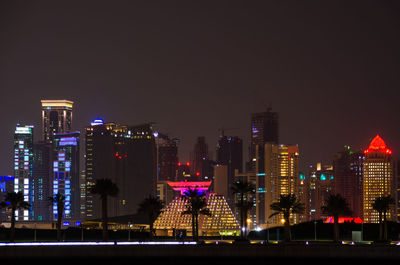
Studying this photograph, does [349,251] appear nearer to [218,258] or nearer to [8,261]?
[218,258]

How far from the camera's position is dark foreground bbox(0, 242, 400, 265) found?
89.0 meters

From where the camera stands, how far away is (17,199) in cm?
13325

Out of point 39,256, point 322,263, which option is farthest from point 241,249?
point 39,256

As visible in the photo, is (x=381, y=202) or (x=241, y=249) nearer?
(x=241, y=249)

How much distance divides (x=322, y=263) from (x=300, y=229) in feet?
258

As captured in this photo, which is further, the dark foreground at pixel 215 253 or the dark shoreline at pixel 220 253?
the dark shoreline at pixel 220 253

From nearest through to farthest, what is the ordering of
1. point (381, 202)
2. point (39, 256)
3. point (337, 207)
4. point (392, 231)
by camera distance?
1. point (39, 256)
2. point (337, 207)
3. point (381, 202)
4. point (392, 231)

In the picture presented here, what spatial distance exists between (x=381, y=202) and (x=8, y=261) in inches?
3036

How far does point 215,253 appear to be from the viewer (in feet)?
299

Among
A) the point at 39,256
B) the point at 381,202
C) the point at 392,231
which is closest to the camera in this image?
the point at 39,256

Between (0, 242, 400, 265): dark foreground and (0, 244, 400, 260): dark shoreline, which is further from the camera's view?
(0, 244, 400, 260): dark shoreline

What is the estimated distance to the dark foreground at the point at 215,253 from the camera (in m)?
89.0

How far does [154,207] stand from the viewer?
138 metres

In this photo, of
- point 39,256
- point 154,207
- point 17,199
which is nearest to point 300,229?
point 154,207
